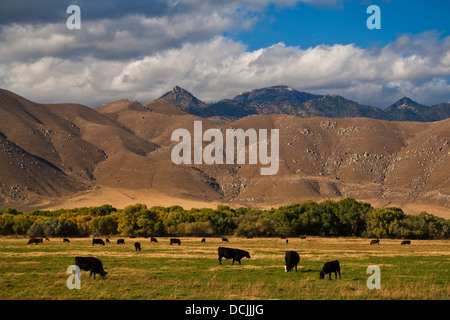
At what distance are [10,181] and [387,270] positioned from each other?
182 m

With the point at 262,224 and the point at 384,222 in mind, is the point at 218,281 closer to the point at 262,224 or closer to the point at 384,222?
the point at 262,224

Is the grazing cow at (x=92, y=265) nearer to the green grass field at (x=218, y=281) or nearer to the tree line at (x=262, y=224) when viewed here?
the green grass field at (x=218, y=281)

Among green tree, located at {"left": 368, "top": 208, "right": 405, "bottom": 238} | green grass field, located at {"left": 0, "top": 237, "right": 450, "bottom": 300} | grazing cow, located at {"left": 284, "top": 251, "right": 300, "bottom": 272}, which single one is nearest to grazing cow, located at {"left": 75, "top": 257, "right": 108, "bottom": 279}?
green grass field, located at {"left": 0, "top": 237, "right": 450, "bottom": 300}

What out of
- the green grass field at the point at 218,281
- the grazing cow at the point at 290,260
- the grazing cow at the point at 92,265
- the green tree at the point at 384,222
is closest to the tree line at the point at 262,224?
the green tree at the point at 384,222

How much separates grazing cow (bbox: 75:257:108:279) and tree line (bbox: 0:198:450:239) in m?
68.2

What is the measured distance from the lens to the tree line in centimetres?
9362

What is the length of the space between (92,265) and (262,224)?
7445 cm

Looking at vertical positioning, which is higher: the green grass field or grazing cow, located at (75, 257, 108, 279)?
grazing cow, located at (75, 257, 108, 279)

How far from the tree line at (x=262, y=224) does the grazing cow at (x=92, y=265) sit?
224 ft

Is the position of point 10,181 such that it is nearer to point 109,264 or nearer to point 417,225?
point 417,225

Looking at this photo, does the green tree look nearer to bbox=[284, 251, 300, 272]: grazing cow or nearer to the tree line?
the tree line
